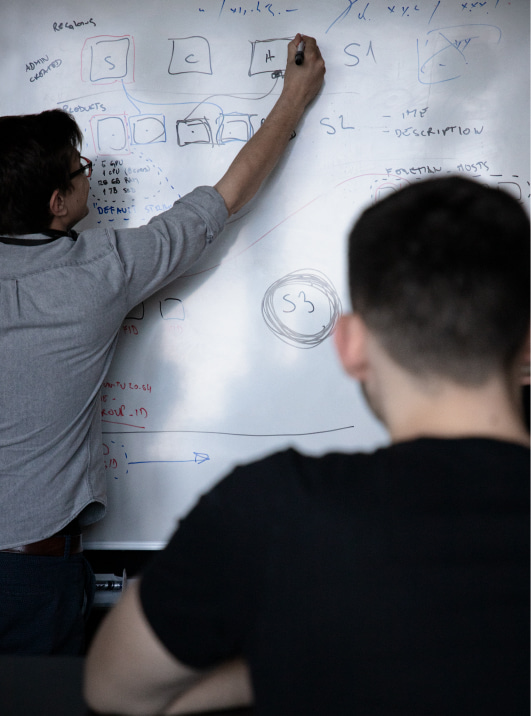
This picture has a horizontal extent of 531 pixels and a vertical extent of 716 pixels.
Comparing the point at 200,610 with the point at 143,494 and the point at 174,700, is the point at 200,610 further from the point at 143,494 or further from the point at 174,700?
the point at 143,494

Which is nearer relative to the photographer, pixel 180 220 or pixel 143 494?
pixel 180 220

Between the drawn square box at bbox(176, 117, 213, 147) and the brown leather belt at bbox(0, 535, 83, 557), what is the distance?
3.43 ft

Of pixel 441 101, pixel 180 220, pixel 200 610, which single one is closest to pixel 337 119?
pixel 441 101

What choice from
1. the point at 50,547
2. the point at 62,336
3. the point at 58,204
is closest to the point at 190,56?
the point at 58,204

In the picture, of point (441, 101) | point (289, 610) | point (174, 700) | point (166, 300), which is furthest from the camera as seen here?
point (166, 300)

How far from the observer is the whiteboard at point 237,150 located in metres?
1.57

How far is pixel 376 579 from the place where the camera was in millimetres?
479

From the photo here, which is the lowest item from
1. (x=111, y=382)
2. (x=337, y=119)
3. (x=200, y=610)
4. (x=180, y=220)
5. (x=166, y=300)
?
(x=200, y=610)

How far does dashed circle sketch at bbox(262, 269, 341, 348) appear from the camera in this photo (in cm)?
164

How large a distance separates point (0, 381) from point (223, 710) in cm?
86

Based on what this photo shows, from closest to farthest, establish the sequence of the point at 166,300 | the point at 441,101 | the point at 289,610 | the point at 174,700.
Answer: the point at 289,610 < the point at 174,700 < the point at 441,101 < the point at 166,300

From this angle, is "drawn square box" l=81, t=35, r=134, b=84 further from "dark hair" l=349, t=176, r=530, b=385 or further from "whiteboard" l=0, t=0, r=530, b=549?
"dark hair" l=349, t=176, r=530, b=385

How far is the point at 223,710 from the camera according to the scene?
2.25 ft

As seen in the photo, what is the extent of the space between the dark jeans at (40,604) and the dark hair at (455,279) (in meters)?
1.11
